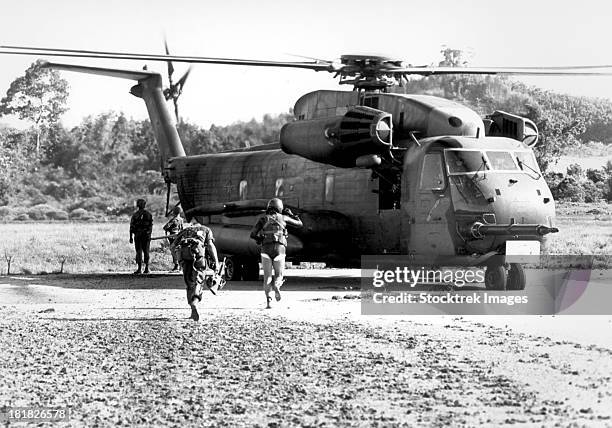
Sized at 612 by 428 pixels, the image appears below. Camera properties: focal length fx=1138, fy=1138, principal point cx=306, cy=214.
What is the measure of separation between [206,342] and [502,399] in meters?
4.55

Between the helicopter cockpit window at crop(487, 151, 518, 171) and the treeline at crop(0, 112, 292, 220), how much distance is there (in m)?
44.3

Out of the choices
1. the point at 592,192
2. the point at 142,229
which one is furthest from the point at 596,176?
the point at 142,229

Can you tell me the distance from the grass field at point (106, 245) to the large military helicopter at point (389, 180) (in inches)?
268

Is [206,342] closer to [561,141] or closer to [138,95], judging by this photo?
[138,95]

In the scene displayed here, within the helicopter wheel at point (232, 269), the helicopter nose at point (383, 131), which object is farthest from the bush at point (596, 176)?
the helicopter nose at point (383, 131)

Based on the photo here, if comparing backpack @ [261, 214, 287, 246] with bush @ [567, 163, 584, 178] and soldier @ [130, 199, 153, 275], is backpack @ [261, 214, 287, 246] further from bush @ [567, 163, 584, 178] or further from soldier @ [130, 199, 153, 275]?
bush @ [567, 163, 584, 178]

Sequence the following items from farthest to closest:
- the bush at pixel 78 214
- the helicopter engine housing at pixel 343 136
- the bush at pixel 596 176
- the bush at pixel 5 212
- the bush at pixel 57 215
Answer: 1. the bush at pixel 78 214
2. the bush at pixel 57 215
3. the bush at pixel 5 212
4. the bush at pixel 596 176
5. the helicopter engine housing at pixel 343 136

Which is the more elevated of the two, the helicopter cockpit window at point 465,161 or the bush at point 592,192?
the bush at point 592,192

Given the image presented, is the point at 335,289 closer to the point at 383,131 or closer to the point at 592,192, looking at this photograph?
the point at 383,131

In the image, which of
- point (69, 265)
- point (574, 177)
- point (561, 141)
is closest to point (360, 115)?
point (69, 265)

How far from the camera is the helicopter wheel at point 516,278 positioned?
62.2ft

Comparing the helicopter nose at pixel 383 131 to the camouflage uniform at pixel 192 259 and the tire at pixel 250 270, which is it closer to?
the tire at pixel 250 270

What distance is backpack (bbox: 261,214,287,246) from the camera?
1717cm

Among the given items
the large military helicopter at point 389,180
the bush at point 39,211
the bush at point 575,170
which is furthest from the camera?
the bush at point 39,211
